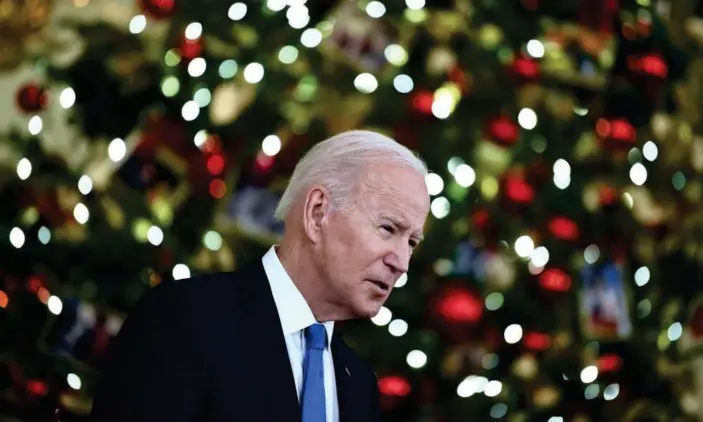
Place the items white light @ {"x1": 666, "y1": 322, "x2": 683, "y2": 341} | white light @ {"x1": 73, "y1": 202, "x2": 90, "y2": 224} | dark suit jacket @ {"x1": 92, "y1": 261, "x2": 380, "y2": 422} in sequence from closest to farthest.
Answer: dark suit jacket @ {"x1": 92, "y1": 261, "x2": 380, "y2": 422} < white light @ {"x1": 73, "y1": 202, "x2": 90, "y2": 224} < white light @ {"x1": 666, "y1": 322, "x2": 683, "y2": 341}

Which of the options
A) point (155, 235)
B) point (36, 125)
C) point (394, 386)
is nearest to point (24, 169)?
point (36, 125)

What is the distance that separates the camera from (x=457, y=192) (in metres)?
0.97

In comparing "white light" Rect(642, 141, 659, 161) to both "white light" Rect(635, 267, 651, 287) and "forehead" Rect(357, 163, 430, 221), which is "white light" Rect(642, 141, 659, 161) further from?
"forehead" Rect(357, 163, 430, 221)

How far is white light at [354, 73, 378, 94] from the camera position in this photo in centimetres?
97

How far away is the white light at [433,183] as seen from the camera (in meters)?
0.97

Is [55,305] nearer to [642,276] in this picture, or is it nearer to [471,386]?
[471,386]

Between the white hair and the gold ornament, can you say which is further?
the gold ornament

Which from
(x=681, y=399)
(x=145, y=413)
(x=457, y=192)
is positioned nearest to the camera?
(x=145, y=413)

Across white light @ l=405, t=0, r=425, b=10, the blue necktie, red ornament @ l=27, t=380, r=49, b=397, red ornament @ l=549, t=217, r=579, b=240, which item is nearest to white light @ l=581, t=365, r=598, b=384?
red ornament @ l=549, t=217, r=579, b=240

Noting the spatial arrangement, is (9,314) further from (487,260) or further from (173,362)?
(487,260)

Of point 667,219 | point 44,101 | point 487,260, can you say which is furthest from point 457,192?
point 44,101

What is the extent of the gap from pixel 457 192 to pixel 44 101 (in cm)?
34

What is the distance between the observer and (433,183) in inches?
38.4

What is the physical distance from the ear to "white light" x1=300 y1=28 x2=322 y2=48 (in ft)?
0.36
